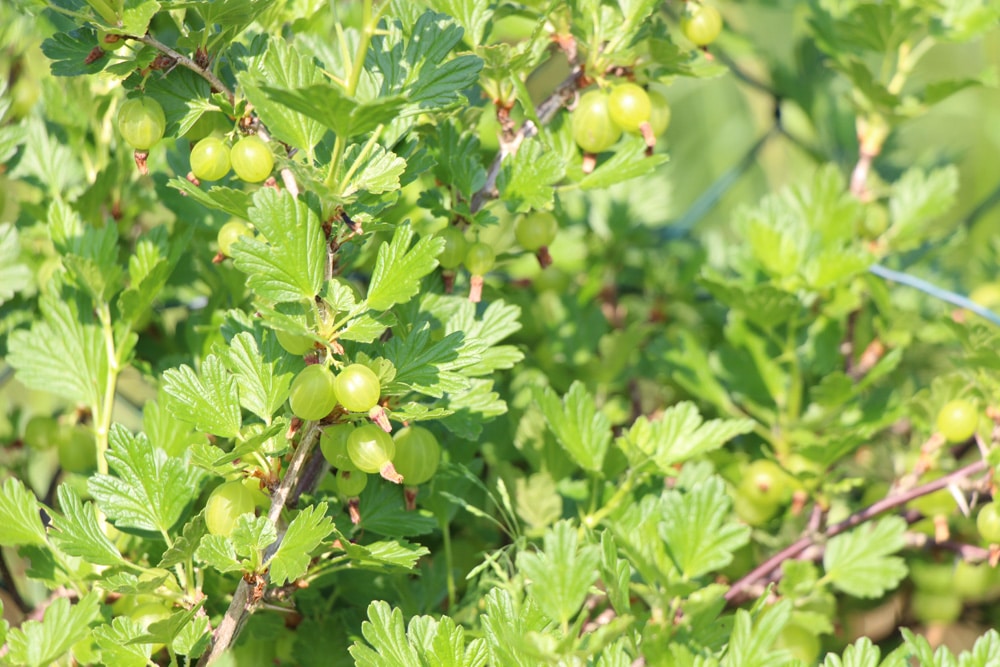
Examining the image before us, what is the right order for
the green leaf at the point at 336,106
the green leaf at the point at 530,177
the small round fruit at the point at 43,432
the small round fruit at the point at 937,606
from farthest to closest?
1. the small round fruit at the point at 937,606
2. the small round fruit at the point at 43,432
3. the green leaf at the point at 530,177
4. the green leaf at the point at 336,106

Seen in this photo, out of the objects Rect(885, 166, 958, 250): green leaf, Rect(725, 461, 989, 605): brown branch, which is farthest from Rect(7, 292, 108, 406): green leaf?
Rect(885, 166, 958, 250): green leaf

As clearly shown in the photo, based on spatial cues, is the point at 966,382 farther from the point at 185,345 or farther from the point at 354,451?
the point at 185,345

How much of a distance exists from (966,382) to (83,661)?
78cm

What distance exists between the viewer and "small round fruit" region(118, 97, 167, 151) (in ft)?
2.02

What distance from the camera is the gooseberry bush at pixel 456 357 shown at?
58cm

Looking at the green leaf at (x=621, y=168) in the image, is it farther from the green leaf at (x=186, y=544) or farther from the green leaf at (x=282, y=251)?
the green leaf at (x=186, y=544)

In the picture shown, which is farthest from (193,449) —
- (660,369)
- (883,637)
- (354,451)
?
(883,637)

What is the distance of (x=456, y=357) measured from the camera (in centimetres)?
62

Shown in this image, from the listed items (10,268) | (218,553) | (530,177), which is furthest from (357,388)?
(10,268)

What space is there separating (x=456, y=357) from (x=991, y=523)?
0.51m

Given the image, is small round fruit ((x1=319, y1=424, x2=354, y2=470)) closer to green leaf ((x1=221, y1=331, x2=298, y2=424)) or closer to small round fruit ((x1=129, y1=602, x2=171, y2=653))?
green leaf ((x1=221, y1=331, x2=298, y2=424))

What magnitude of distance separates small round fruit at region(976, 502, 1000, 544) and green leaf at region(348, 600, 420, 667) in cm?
51

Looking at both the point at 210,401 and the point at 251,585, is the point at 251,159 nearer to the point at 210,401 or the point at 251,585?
the point at 210,401

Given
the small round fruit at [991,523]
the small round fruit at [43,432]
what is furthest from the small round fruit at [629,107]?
the small round fruit at [43,432]
